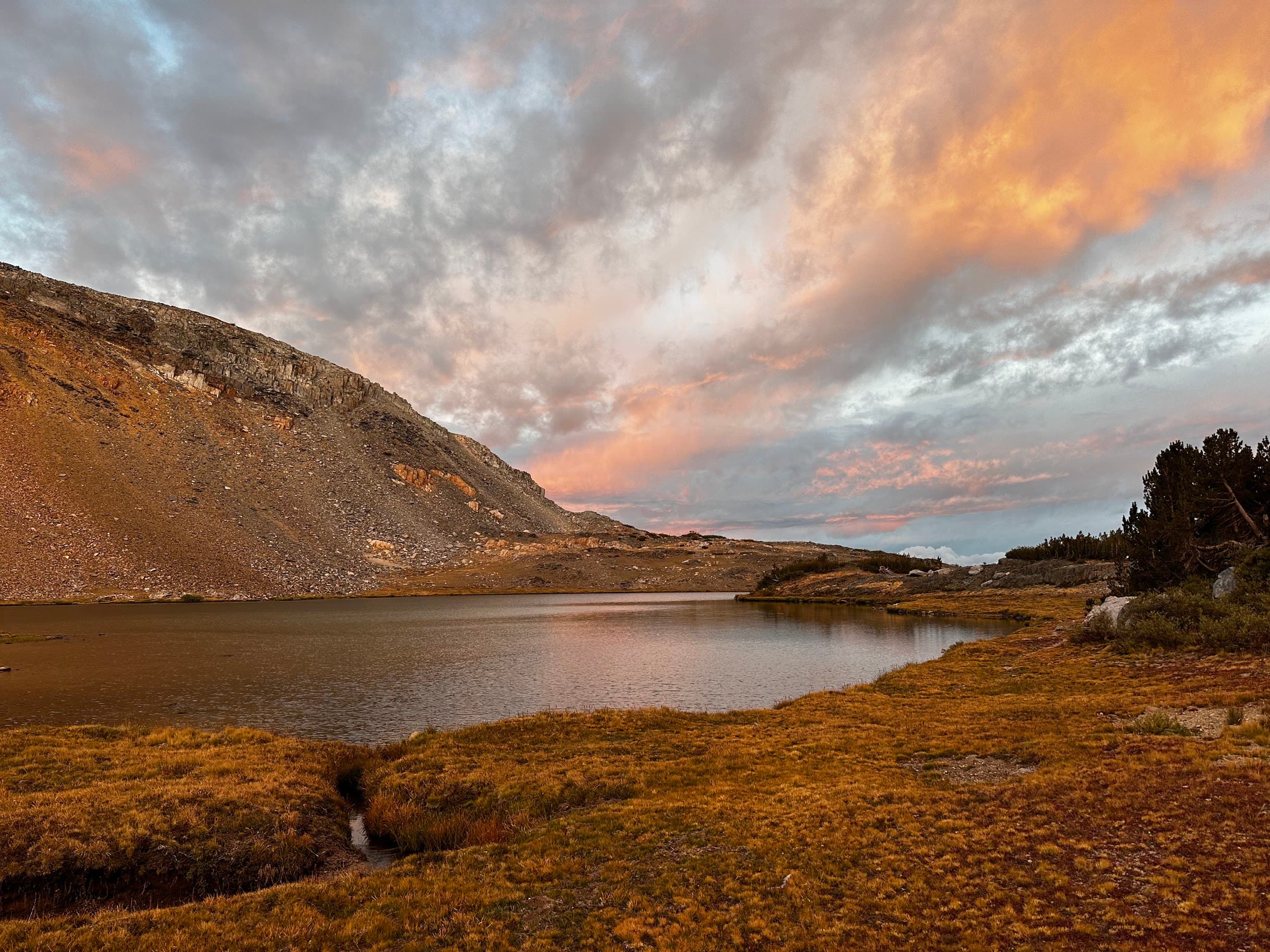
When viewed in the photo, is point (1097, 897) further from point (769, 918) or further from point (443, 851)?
point (443, 851)

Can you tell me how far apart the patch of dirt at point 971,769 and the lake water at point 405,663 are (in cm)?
1871

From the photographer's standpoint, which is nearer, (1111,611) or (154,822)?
(154,822)

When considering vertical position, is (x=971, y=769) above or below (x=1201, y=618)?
below

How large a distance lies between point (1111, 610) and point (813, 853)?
155ft

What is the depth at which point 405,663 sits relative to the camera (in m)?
59.7

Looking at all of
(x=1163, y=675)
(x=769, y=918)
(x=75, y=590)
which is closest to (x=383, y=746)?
(x=769, y=918)

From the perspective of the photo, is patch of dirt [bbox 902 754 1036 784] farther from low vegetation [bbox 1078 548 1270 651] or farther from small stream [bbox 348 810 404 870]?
low vegetation [bbox 1078 548 1270 651]

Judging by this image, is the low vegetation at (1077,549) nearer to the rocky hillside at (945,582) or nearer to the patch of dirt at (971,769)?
the rocky hillside at (945,582)

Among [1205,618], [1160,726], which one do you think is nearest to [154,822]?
[1160,726]

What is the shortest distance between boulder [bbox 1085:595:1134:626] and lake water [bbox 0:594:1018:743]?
16029 millimetres

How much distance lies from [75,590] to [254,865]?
153048 millimetres

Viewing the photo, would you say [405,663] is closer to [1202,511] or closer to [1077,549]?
[1202,511]

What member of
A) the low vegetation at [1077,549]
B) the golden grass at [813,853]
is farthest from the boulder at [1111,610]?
the low vegetation at [1077,549]

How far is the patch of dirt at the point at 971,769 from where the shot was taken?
2062 cm
